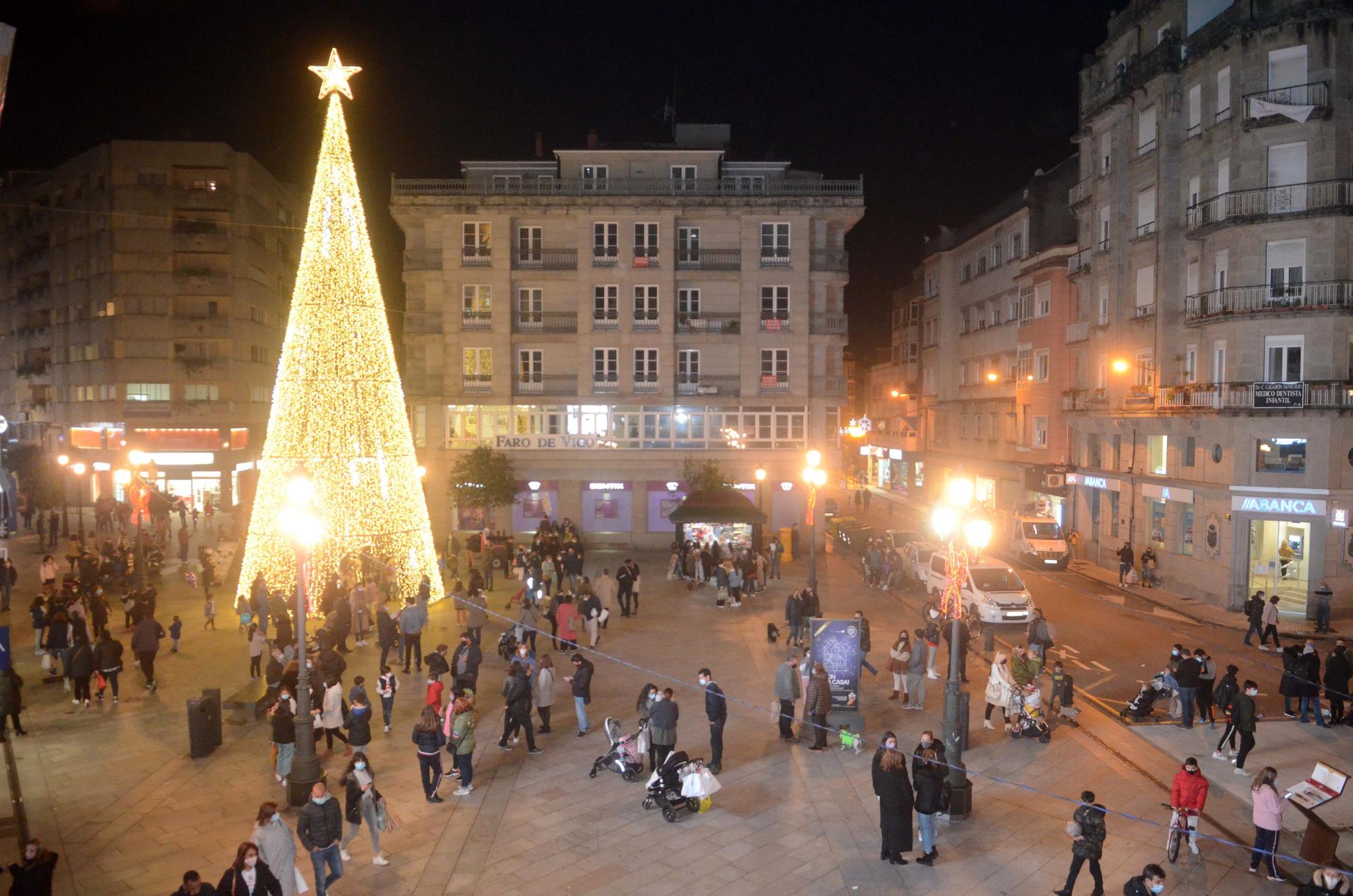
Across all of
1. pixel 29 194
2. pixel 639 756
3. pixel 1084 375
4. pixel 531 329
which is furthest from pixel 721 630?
pixel 29 194

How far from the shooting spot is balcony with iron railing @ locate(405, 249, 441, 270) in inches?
1606

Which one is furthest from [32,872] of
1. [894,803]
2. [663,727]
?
[894,803]

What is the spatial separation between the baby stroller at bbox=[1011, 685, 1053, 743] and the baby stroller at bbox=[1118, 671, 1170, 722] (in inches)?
86.9

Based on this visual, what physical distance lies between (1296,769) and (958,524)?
22.0 feet

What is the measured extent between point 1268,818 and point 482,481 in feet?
102

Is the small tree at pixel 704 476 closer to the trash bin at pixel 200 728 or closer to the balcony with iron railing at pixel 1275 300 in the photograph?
the balcony with iron railing at pixel 1275 300

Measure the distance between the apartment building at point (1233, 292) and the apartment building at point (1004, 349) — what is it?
675 centimetres

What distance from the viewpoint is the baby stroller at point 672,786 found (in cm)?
1208

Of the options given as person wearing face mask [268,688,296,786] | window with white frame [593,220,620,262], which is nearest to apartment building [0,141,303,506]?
window with white frame [593,220,620,262]

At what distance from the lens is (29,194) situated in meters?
61.7

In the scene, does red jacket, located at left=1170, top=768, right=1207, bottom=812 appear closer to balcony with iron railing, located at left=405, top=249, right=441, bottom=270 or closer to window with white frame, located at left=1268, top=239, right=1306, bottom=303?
window with white frame, located at left=1268, top=239, right=1306, bottom=303

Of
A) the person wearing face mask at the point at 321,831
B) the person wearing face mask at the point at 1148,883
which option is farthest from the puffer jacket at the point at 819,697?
the person wearing face mask at the point at 321,831

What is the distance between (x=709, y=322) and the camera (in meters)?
40.5

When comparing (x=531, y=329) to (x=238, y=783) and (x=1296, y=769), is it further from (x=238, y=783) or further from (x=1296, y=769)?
(x=1296, y=769)
